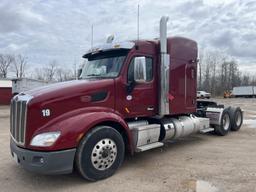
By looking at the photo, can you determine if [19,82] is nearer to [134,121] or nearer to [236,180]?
[134,121]

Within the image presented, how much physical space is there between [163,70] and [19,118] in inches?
137

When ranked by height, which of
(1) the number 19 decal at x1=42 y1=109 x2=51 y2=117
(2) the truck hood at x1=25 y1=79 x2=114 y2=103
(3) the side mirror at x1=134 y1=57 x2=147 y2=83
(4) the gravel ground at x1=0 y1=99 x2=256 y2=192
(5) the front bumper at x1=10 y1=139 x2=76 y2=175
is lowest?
(4) the gravel ground at x1=0 y1=99 x2=256 y2=192

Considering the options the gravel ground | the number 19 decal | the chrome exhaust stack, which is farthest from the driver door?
the number 19 decal

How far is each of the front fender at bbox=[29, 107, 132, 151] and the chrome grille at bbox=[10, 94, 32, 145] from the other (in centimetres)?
32

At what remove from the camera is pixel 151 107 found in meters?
6.96

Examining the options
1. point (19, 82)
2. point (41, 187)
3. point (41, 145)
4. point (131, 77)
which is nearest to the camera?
point (41, 145)

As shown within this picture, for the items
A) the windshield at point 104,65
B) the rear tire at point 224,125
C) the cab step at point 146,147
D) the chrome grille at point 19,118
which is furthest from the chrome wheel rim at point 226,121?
the chrome grille at point 19,118

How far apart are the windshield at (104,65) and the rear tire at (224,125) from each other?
5049 millimetres

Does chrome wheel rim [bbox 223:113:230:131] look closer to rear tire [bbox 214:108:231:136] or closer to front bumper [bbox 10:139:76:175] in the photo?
rear tire [bbox 214:108:231:136]

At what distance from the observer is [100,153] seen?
531cm

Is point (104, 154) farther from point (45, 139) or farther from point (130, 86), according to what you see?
point (130, 86)

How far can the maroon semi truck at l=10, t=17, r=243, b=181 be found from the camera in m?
4.89

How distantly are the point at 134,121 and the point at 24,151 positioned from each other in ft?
8.80

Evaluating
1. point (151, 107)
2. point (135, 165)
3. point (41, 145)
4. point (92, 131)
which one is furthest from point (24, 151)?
point (151, 107)
